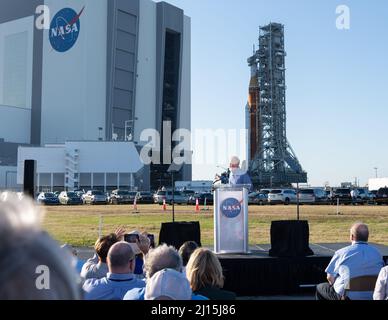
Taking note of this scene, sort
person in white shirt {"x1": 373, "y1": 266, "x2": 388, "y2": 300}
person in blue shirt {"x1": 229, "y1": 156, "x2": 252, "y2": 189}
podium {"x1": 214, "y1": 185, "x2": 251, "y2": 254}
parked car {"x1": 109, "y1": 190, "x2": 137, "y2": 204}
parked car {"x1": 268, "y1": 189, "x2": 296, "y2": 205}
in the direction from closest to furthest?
person in white shirt {"x1": 373, "y1": 266, "x2": 388, "y2": 300} < podium {"x1": 214, "y1": 185, "x2": 251, "y2": 254} < person in blue shirt {"x1": 229, "y1": 156, "x2": 252, "y2": 189} < parked car {"x1": 268, "y1": 189, "x2": 296, "y2": 205} < parked car {"x1": 109, "y1": 190, "x2": 137, "y2": 204}

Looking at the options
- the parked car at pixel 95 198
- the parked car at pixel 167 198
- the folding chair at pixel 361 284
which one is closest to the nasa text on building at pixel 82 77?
the parked car at pixel 95 198

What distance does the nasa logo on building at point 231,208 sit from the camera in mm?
9273

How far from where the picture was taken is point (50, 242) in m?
1.11

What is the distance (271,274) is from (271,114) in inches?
2573

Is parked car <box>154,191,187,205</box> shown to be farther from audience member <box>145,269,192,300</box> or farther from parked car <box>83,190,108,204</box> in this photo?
audience member <box>145,269,192,300</box>

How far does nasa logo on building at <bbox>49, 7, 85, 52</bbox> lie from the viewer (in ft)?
212

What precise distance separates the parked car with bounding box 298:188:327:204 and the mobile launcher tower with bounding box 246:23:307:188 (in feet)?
84.2

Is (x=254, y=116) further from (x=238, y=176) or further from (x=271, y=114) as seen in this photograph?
(x=238, y=176)

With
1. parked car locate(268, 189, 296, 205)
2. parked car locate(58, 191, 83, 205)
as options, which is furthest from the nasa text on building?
parked car locate(268, 189, 296, 205)

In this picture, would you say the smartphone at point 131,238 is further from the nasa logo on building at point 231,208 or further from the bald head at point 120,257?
the nasa logo on building at point 231,208

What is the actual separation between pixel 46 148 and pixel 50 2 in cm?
1924

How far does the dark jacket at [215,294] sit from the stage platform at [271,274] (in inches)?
190

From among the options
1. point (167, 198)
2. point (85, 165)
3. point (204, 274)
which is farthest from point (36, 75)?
point (204, 274)
